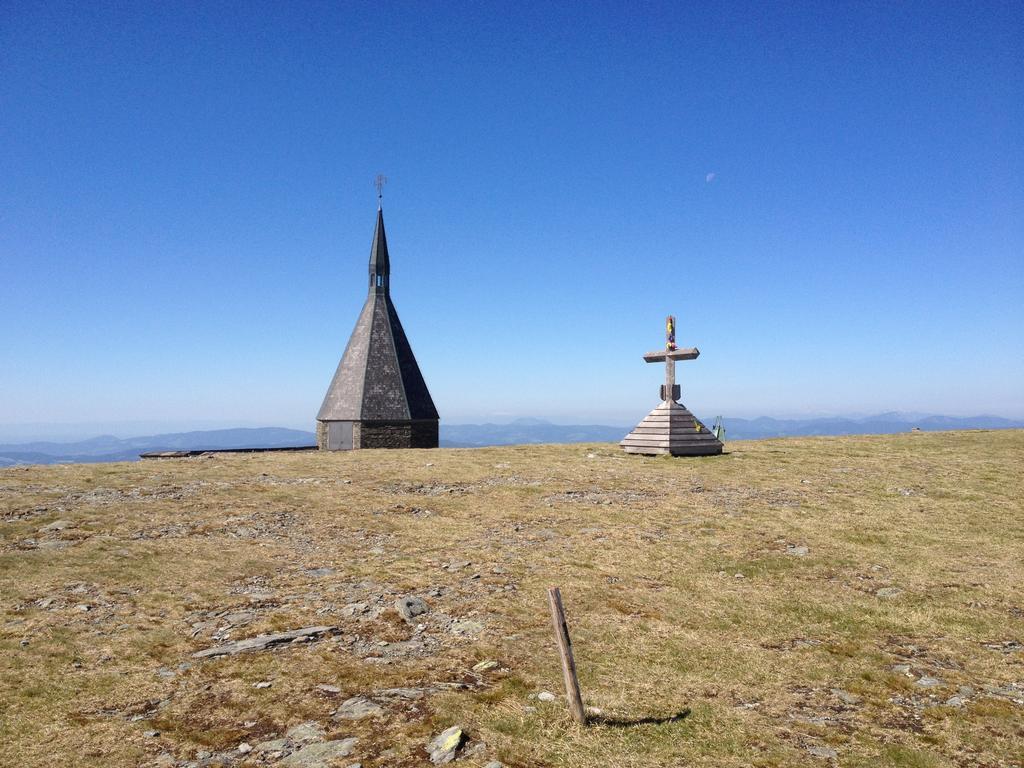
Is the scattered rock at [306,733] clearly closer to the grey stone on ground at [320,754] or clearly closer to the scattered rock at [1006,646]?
the grey stone on ground at [320,754]

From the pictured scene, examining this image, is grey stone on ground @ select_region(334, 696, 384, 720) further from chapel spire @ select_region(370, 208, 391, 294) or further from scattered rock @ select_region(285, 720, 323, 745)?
chapel spire @ select_region(370, 208, 391, 294)

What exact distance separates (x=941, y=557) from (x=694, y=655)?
26.8 feet

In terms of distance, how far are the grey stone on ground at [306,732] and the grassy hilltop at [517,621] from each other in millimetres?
46

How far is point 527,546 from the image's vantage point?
1412 cm

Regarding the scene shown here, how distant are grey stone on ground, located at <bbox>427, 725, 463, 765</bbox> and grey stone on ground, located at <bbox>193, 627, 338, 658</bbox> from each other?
3.67m

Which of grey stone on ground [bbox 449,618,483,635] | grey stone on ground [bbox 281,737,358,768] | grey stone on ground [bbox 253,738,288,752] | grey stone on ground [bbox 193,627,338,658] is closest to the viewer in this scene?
grey stone on ground [bbox 281,737,358,768]

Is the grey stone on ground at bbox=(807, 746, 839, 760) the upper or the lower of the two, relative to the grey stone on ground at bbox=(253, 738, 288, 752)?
lower

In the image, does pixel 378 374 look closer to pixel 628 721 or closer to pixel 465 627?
pixel 465 627

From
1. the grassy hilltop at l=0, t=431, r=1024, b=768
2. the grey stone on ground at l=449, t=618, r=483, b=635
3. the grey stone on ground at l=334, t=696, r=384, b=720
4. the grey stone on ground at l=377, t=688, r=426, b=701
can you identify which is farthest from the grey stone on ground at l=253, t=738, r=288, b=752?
the grey stone on ground at l=449, t=618, r=483, b=635

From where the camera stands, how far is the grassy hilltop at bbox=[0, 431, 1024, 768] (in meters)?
6.79

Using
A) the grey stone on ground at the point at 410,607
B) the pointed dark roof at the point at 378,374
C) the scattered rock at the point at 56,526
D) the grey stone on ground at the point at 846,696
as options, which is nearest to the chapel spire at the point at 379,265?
the pointed dark roof at the point at 378,374

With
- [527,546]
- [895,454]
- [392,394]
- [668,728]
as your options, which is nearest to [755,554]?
[527,546]

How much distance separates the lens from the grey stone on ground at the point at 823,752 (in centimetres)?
639

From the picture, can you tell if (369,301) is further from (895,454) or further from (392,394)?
(895,454)
